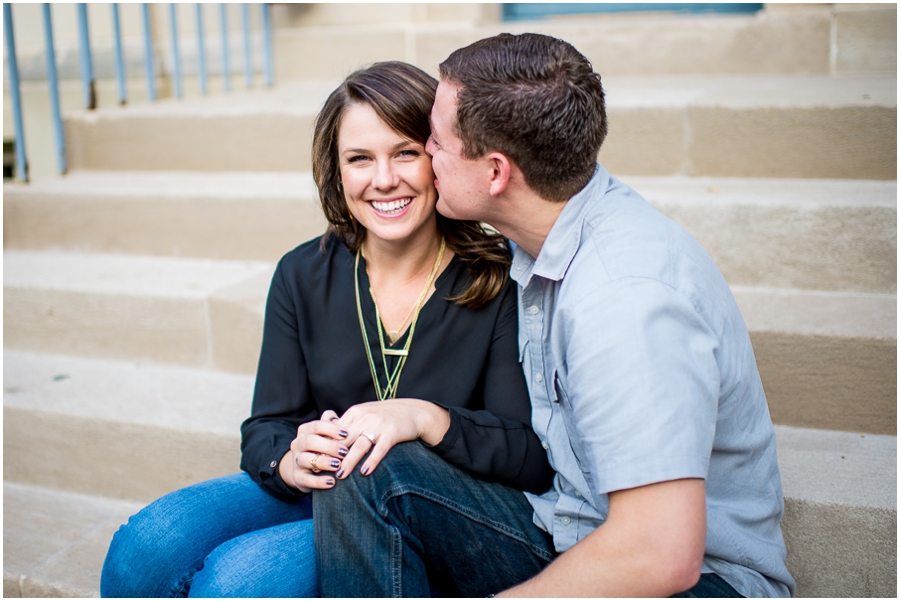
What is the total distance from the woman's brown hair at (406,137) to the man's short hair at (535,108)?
28cm

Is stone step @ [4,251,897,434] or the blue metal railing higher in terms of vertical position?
the blue metal railing

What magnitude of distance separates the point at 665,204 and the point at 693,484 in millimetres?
1417

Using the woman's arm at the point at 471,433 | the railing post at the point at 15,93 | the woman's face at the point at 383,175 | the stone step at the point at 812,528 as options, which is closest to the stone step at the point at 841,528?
the stone step at the point at 812,528

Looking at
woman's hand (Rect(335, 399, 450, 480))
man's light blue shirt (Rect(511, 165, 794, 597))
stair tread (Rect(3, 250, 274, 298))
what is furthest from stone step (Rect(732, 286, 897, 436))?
stair tread (Rect(3, 250, 274, 298))

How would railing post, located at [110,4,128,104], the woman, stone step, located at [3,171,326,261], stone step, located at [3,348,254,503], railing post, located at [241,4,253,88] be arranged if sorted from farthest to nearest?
1. railing post, located at [241,4,253,88]
2. railing post, located at [110,4,128,104]
3. stone step, located at [3,171,326,261]
4. stone step, located at [3,348,254,503]
5. the woman

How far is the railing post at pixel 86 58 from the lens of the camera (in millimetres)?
3301

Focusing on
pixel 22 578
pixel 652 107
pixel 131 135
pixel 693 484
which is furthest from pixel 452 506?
pixel 131 135

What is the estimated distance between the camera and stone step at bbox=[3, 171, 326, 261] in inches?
109

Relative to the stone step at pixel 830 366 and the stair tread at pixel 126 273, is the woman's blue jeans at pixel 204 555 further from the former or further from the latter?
the stone step at pixel 830 366

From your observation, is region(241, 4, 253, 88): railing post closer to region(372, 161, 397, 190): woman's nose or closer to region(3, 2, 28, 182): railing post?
region(3, 2, 28, 182): railing post

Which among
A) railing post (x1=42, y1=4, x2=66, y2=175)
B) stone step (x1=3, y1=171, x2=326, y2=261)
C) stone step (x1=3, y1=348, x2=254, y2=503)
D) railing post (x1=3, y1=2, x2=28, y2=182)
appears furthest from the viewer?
railing post (x1=42, y1=4, x2=66, y2=175)

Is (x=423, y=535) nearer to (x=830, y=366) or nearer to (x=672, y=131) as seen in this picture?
(x=830, y=366)

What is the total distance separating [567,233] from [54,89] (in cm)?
284

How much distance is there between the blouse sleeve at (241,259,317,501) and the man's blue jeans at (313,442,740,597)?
33 cm
